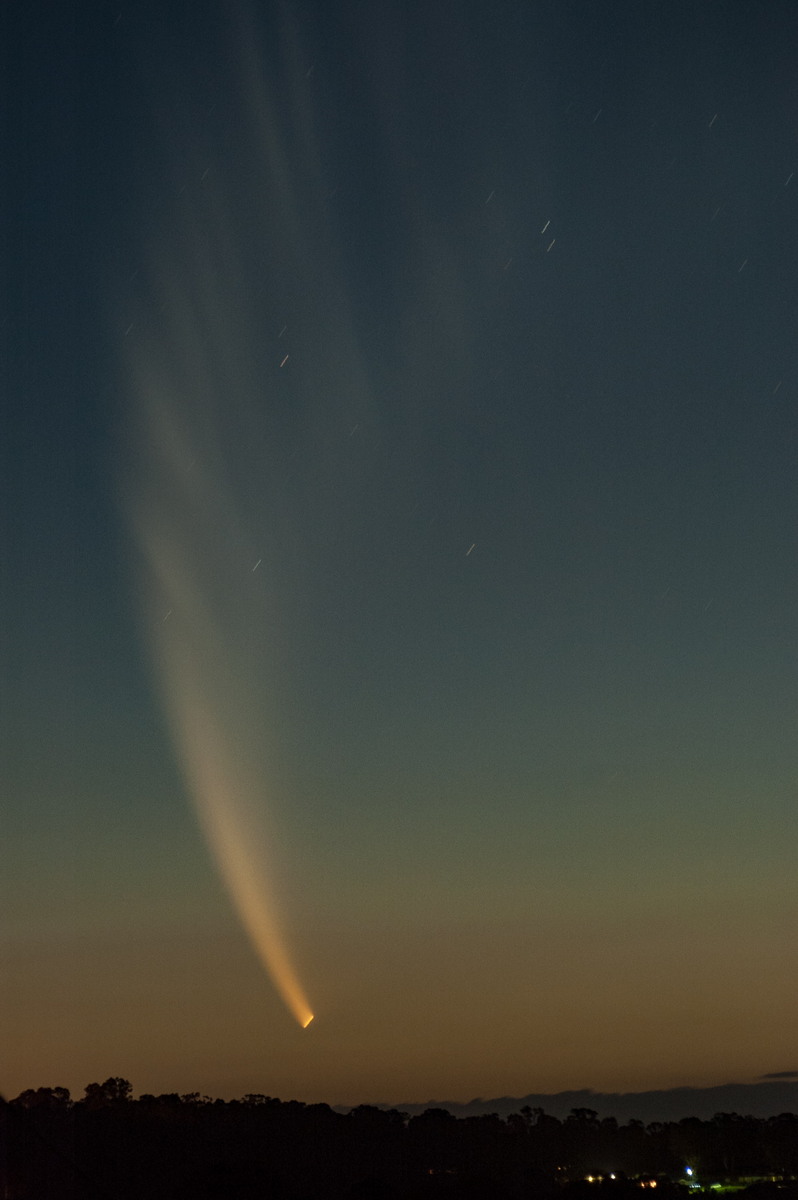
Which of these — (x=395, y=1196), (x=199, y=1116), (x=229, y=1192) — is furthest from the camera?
(x=199, y=1116)

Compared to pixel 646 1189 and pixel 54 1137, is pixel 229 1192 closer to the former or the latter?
pixel 54 1137

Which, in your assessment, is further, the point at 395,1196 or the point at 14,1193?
the point at 395,1196

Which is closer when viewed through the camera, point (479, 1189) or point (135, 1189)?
point (135, 1189)

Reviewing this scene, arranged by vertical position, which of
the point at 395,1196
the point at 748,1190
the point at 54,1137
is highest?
the point at 54,1137

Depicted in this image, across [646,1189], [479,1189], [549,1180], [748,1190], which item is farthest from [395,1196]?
[549,1180]

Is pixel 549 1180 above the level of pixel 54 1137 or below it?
below

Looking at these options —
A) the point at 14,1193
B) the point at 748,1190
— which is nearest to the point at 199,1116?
the point at 748,1190

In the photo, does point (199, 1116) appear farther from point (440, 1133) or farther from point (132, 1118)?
point (440, 1133)

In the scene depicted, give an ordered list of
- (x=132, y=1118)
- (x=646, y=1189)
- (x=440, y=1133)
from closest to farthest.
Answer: (x=132, y=1118), (x=646, y=1189), (x=440, y=1133)

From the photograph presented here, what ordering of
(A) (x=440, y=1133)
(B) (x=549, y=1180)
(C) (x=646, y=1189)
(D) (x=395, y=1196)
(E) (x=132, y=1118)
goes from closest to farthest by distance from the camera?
1. (D) (x=395, y=1196)
2. (E) (x=132, y=1118)
3. (C) (x=646, y=1189)
4. (B) (x=549, y=1180)
5. (A) (x=440, y=1133)
